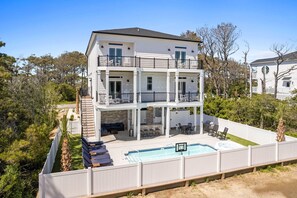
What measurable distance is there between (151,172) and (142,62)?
39.4 feet

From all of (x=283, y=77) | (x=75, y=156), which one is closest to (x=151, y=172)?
(x=75, y=156)

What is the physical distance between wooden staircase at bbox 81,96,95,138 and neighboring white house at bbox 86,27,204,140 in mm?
1228

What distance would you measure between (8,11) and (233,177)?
62.4 ft

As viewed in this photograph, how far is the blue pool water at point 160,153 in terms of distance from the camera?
49.2ft

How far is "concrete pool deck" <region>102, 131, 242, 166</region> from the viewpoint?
16212 millimetres

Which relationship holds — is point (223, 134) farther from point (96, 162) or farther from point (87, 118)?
point (87, 118)

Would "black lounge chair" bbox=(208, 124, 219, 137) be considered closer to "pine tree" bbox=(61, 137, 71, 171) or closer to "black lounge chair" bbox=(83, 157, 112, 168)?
"black lounge chair" bbox=(83, 157, 112, 168)

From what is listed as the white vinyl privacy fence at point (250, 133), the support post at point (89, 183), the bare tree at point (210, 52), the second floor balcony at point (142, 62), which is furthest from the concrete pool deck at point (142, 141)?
the bare tree at point (210, 52)

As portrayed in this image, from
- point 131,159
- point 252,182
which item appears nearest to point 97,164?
point 131,159

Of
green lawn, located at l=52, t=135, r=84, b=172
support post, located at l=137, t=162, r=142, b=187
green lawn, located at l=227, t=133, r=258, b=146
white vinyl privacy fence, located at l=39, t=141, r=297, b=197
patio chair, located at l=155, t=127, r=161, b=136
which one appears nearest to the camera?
white vinyl privacy fence, located at l=39, t=141, r=297, b=197

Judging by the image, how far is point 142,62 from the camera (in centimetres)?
1964

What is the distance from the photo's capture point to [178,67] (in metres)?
20.6

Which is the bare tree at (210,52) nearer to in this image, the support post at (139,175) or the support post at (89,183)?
the support post at (139,175)

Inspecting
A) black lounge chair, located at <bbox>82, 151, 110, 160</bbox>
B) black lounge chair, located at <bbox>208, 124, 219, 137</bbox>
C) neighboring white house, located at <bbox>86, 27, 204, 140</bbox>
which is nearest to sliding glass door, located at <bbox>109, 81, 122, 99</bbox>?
neighboring white house, located at <bbox>86, 27, 204, 140</bbox>
